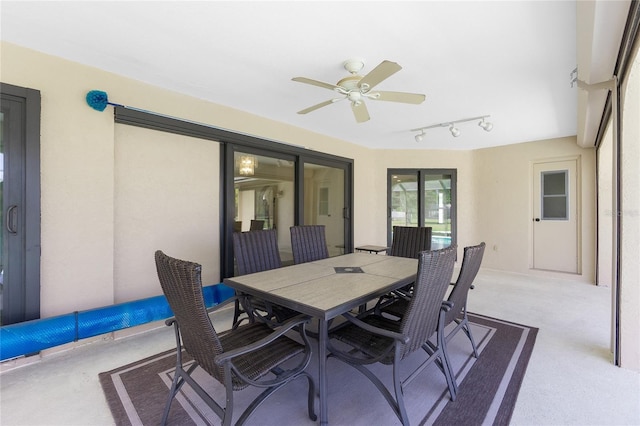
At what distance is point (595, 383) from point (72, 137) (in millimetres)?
4423

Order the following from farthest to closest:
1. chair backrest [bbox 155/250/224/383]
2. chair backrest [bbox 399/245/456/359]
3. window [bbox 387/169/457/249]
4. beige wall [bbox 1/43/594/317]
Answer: window [bbox 387/169/457/249]
beige wall [bbox 1/43/594/317]
chair backrest [bbox 399/245/456/359]
chair backrest [bbox 155/250/224/383]

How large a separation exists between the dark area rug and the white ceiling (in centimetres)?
241

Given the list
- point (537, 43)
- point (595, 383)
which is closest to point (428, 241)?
point (595, 383)

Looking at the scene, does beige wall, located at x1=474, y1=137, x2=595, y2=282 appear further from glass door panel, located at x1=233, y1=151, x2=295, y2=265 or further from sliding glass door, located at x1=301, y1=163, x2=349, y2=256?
glass door panel, located at x1=233, y1=151, x2=295, y2=265

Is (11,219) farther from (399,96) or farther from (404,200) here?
(404,200)

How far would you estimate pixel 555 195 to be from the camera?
5156 mm

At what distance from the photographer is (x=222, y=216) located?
3.54 metres

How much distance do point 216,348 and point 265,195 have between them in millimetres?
3082

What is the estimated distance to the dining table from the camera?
5.25 ft

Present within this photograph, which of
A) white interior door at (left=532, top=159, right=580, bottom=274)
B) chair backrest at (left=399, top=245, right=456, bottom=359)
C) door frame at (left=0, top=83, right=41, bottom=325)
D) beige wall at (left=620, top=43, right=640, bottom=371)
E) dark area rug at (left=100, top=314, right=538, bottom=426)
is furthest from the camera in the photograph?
white interior door at (left=532, top=159, right=580, bottom=274)

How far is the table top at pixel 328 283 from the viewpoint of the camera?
168 cm

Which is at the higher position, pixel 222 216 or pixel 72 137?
pixel 72 137

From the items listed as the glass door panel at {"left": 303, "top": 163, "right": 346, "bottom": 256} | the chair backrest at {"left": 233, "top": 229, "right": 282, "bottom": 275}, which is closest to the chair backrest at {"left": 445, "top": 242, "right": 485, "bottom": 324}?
the chair backrest at {"left": 233, "top": 229, "right": 282, "bottom": 275}

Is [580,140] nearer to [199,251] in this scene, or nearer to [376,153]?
[376,153]
